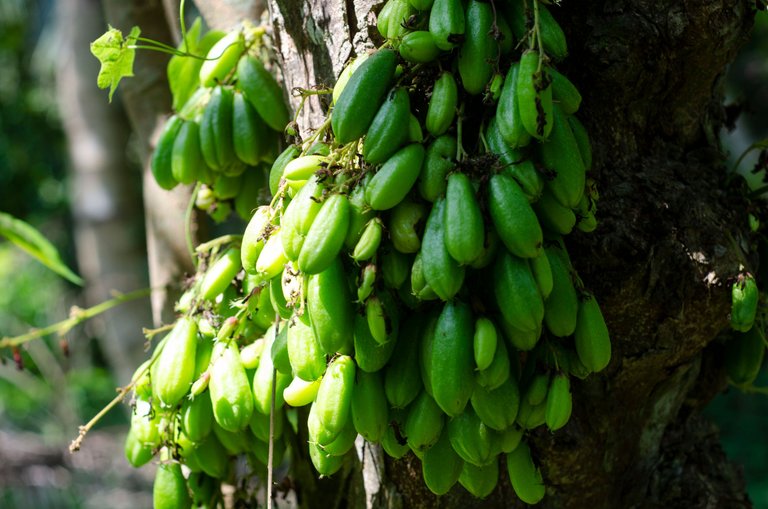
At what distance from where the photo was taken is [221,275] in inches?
57.7

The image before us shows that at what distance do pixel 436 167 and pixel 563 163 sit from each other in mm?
169

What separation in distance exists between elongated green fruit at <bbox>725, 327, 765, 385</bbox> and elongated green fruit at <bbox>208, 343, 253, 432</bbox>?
0.93 meters

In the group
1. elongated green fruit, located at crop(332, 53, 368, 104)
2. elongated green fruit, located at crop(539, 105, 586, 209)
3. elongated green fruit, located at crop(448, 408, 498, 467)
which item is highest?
elongated green fruit, located at crop(332, 53, 368, 104)

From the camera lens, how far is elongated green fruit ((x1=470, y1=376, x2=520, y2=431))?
108 cm

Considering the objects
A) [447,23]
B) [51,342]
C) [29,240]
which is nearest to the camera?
[447,23]

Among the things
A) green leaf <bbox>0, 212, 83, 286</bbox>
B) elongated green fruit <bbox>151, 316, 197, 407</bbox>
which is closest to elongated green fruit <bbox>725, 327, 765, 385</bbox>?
elongated green fruit <bbox>151, 316, 197, 407</bbox>

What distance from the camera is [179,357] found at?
1.41 m

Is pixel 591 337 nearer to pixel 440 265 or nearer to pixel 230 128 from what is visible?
pixel 440 265

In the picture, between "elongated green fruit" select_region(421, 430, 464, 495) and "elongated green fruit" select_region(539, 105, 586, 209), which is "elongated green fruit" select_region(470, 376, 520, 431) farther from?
"elongated green fruit" select_region(539, 105, 586, 209)

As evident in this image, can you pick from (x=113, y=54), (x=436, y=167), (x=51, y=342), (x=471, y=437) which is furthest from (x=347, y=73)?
(x=51, y=342)

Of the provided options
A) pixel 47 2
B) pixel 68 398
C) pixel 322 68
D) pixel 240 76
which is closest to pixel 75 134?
pixel 240 76

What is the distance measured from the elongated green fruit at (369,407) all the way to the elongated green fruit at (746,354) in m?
0.81

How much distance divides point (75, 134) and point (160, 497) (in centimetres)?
250

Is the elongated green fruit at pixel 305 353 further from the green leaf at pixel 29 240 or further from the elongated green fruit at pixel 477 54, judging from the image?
the green leaf at pixel 29 240
